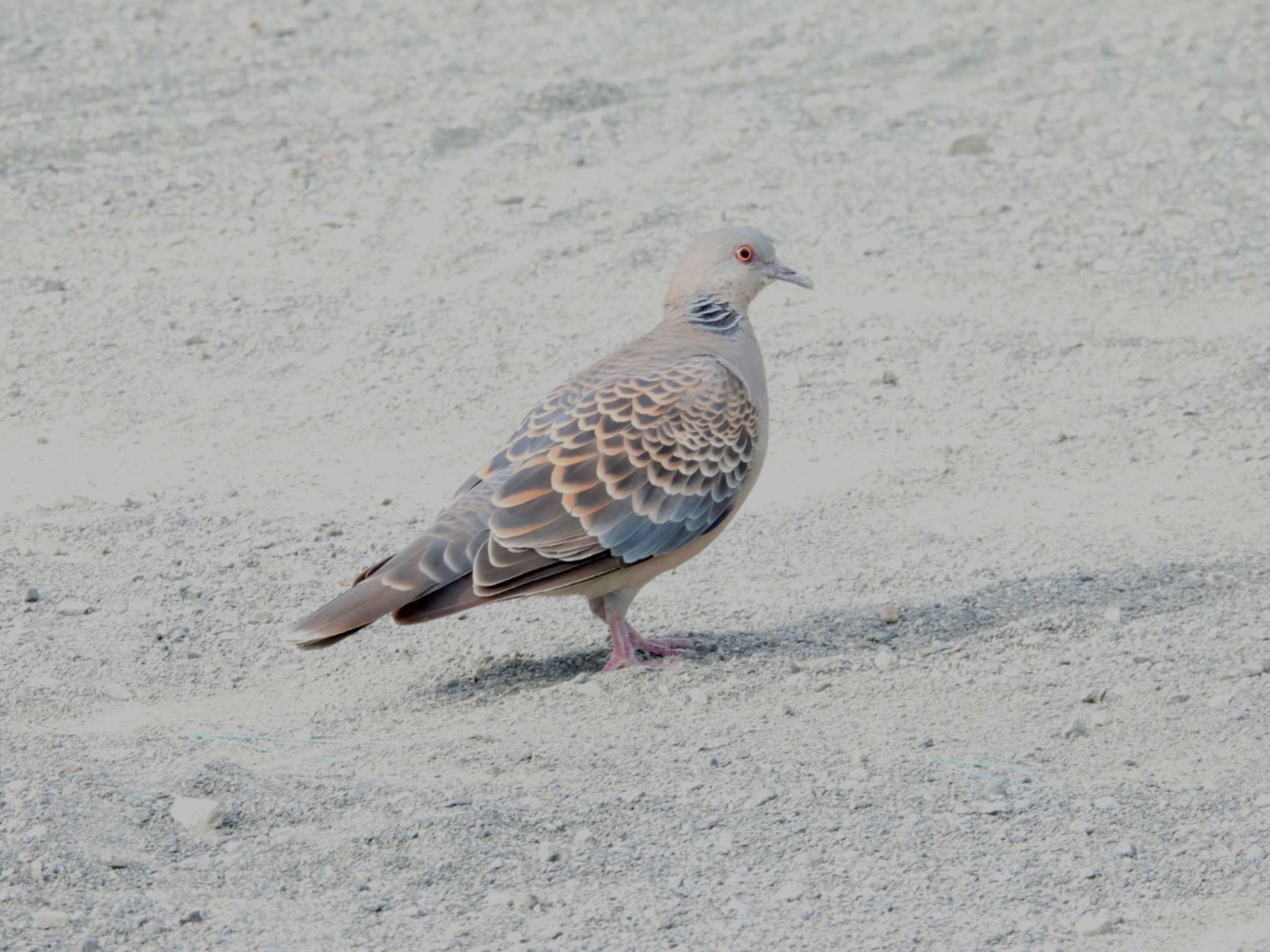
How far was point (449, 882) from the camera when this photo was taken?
377cm

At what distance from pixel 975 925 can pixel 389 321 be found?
4531 millimetres

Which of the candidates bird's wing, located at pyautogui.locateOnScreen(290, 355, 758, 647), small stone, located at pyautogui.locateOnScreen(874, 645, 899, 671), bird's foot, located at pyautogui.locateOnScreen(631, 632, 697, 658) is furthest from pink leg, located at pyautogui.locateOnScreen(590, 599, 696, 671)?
small stone, located at pyautogui.locateOnScreen(874, 645, 899, 671)

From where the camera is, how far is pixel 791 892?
3.75 metres

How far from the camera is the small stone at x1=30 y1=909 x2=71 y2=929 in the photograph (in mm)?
3508

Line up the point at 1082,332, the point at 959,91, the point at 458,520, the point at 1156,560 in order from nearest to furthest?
the point at 458,520, the point at 1156,560, the point at 1082,332, the point at 959,91

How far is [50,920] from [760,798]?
1.49 meters

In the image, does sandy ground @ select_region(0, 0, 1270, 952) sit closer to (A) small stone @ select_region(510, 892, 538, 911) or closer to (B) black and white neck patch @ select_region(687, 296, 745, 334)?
(A) small stone @ select_region(510, 892, 538, 911)

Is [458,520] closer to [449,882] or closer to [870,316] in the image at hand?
[449,882]

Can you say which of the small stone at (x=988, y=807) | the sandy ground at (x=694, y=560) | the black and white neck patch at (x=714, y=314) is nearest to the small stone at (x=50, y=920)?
the sandy ground at (x=694, y=560)

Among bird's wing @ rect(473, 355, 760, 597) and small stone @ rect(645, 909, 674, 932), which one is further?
bird's wing @ rect(473, 355, 760, 597)

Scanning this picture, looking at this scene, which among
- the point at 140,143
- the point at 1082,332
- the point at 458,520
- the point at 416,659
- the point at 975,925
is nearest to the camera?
the point at 975,925

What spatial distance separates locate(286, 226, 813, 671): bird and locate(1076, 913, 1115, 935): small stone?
1.60 m

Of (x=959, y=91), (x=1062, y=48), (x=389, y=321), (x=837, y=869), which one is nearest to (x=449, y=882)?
(x=837, y=869)

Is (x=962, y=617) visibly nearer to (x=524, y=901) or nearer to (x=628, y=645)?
(x=628, y=645)
